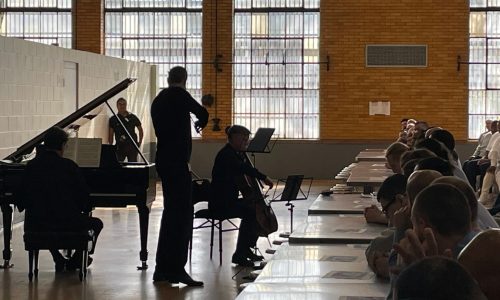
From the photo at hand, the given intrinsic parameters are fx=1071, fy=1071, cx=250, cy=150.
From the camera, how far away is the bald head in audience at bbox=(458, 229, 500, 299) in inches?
115

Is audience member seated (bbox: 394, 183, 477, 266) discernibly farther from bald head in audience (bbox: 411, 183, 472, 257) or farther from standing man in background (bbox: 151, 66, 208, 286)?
standing man in background (bbox: 151, 66, 208, 286)

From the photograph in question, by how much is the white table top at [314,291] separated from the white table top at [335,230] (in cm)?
130

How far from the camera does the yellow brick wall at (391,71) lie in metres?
20.8

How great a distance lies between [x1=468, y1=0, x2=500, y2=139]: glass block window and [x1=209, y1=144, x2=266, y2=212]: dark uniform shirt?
12.3 meters

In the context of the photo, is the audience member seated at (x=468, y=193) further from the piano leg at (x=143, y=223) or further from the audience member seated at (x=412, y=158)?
the piano leg at (x=143, y=223)

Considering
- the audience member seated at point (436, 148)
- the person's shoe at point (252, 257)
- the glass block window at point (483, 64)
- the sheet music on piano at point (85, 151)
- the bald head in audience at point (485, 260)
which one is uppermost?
the glass block window at point (483, 64)

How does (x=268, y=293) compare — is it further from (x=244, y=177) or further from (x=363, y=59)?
(x=363, y=59)

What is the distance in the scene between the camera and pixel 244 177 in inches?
382

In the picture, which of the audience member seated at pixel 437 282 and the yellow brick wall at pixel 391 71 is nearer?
the audience member seated at pixel 437 282

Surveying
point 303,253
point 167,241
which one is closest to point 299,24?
point 167,241

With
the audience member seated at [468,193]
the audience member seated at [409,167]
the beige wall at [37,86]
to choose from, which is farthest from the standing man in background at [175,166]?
the beige wall at [37,86]

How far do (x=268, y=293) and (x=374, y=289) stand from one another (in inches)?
18.2

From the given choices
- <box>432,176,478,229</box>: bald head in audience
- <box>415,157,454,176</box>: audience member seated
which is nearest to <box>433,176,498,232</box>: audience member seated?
<box>432,176,478,229</box>: bald head in audience

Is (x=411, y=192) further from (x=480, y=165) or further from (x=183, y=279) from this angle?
(x=480, y=165)
